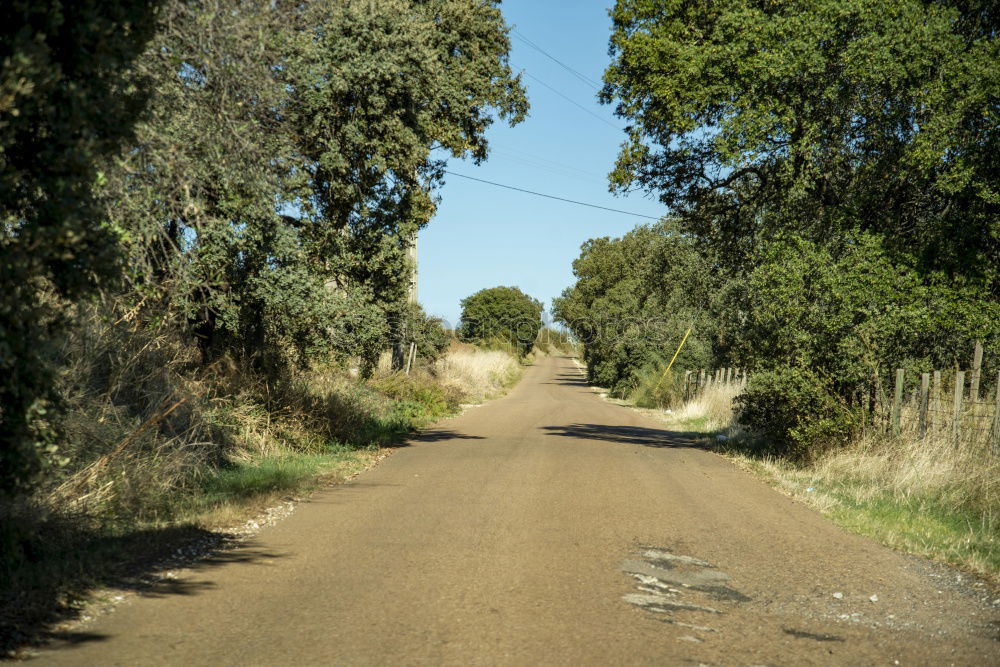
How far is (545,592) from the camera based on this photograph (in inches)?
258

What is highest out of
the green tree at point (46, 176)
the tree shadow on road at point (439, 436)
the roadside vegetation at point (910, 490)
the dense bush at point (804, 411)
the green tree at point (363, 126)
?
the green tree at point (363, 126)

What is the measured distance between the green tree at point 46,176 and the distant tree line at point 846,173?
12.2 metres

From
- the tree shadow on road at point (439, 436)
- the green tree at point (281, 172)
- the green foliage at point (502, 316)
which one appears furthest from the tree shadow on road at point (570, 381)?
the green tree at point (281, 172)

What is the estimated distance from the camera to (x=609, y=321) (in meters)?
58.3

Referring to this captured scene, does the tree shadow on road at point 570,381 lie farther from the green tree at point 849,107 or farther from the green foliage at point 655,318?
the green tree at point 849,107

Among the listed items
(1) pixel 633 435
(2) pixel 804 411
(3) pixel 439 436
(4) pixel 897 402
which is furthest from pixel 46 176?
(1) pixel 633 435

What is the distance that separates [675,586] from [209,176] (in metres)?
7.86

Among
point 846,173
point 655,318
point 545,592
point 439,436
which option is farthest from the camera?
point 655,318

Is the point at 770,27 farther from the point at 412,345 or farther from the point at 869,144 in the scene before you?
the point at 412,345

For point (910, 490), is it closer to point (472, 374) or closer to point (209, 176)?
point (209, 176)

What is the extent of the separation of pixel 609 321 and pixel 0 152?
54254 mm

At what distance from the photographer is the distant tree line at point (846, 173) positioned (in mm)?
14414

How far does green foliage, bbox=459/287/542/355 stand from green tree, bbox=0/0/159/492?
9821cm

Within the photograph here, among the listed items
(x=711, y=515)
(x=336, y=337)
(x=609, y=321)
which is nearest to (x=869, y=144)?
(x=711, y=515)
